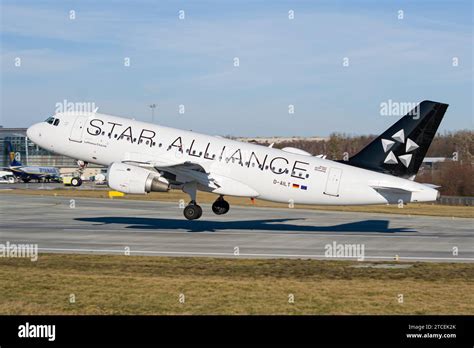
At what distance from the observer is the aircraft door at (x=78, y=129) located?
4516 centimetres

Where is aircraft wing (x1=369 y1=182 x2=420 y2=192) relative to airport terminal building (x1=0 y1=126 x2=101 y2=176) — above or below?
below

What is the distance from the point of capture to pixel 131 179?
1624 inches

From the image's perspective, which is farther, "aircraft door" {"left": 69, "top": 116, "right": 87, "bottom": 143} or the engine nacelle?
"aircraft door" {"left": 69, "top": 116, "right": 87, "bottom": 143}

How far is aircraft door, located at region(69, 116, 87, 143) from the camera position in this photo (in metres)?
45.2

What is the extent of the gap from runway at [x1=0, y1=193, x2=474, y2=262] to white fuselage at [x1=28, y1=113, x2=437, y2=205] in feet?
9.17

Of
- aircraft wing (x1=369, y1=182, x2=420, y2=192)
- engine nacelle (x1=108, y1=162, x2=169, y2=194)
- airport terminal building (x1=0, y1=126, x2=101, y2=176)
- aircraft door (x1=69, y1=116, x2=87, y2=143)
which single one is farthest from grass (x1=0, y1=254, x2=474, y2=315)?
airport terminal building (x1=0, y1=126, x2=101, y2=176)

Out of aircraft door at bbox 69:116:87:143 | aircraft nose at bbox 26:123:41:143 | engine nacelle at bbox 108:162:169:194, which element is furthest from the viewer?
aircraft nose at bbox 26:123:41:143

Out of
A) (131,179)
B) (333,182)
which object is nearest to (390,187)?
(333,182)

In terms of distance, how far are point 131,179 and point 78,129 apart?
6667mm

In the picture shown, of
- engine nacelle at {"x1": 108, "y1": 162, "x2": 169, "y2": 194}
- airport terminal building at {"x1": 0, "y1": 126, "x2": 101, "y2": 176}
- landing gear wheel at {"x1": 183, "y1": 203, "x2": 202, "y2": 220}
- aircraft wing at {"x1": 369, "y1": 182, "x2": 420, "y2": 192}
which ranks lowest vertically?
landing gear wheel at {"x1": 183, "y1": 203, "x2": 202, "y2": 220}

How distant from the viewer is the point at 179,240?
40344 mm

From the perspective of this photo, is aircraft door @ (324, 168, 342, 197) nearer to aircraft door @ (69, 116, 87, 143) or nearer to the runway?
the runway
